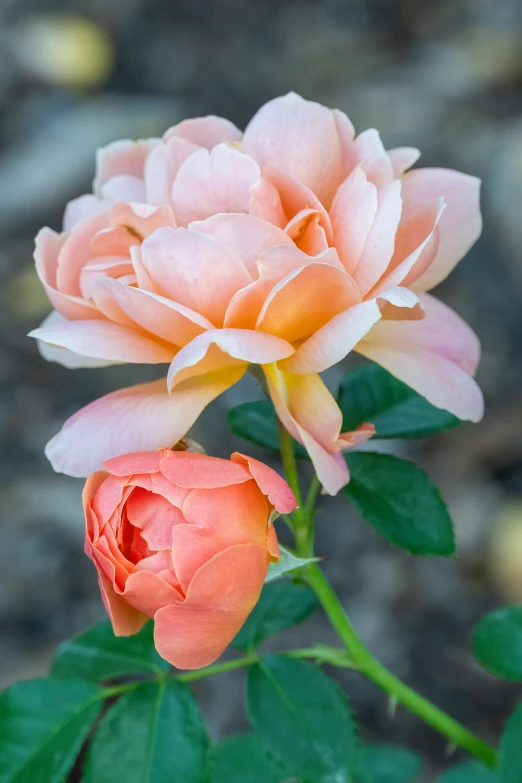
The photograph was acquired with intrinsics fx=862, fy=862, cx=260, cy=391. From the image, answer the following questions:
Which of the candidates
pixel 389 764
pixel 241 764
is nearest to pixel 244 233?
pixel 241 764

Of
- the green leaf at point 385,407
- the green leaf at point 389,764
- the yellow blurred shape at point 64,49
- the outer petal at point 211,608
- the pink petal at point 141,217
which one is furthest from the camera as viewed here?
the yellow blurred shape at point 64,49

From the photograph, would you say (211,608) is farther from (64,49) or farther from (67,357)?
(64,49)

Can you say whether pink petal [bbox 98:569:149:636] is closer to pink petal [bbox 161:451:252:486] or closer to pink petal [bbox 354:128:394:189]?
pink petal [bbox 161:451:252:486]

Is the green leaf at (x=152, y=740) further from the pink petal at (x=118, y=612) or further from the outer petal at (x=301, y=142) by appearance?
the outer petal at (x=301, y=142)

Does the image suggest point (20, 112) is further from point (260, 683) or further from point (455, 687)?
point (260, 683)

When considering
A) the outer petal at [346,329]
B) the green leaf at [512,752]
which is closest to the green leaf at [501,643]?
the green leaf at [512,752]

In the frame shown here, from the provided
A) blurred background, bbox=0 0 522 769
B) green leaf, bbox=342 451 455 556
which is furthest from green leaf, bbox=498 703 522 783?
blurred background, bbox=0 0 522 769
